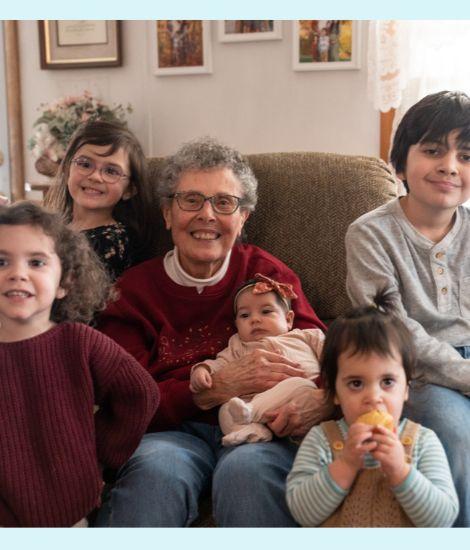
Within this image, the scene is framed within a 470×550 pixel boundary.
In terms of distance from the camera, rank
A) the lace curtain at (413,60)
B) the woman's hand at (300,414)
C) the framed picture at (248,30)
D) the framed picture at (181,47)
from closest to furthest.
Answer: the woman's hand at (300,414), the lace curtain at (413,60), the framed picture at (248,30), the framed picture at (181,47)

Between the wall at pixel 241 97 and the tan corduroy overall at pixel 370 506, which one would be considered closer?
the tan corduroy overall at pixel 370 506

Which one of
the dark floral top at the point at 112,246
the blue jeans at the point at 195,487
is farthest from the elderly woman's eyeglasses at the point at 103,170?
the blue jeans at the point at 195,487

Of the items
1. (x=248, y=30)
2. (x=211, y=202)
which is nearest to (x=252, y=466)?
(x=211, y=202)

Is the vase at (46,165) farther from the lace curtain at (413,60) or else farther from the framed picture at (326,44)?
the lace curtain at (413,60)

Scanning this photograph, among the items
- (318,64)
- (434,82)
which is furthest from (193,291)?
(318,64)

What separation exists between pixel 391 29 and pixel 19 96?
2308 mm

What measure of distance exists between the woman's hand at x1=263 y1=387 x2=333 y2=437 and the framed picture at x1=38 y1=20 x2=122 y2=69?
303 centimetres

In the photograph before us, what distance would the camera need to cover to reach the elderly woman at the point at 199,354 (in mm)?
1492

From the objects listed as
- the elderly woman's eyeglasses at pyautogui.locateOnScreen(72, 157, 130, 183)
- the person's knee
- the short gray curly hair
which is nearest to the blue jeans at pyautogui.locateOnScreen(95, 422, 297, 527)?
the person's knee

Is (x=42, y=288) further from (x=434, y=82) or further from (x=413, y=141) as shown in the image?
(x=434, y=82)

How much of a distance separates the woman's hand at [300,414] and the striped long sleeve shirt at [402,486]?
0.44 ft

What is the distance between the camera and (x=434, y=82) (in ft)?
10.8

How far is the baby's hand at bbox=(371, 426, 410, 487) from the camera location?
129cm

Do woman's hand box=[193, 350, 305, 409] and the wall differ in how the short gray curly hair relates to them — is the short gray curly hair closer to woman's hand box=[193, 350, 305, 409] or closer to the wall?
woman's hand box=[193, 350, 305, 409]
